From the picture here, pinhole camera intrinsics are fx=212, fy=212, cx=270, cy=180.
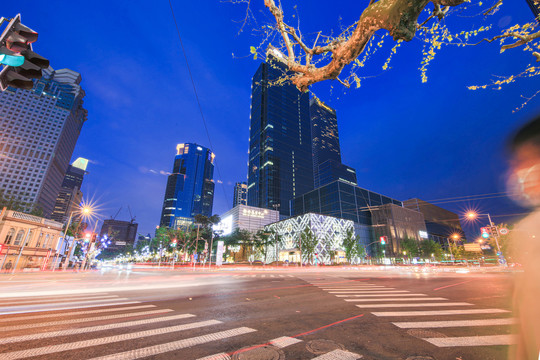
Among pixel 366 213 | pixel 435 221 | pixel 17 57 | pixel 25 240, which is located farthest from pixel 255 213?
pixel 17 57

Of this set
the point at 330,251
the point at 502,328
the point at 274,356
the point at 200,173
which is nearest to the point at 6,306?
the point at 274,356

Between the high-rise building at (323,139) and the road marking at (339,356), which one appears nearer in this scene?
the road marking at (339,356)

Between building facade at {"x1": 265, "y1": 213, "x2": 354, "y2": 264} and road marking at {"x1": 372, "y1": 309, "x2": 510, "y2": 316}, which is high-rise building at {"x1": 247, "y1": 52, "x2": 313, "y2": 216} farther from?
road marking at {"x1": 372, "y1": 309, "x2": 510, "y2": 316}

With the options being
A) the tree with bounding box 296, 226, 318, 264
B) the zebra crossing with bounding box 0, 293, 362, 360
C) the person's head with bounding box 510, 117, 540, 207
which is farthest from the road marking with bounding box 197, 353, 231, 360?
the tree with bounding box 296, 226, 318, 264

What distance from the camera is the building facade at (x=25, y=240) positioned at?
103 ft

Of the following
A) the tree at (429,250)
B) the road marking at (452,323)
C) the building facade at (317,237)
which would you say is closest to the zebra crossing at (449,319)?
the road marking at (452,323)

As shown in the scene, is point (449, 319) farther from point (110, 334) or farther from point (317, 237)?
point (317, 237)

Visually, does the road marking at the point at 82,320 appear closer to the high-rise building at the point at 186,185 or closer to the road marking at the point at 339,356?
the road marking at the point at 339,356

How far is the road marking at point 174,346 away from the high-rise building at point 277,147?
10812cm

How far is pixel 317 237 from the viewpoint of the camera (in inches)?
2512

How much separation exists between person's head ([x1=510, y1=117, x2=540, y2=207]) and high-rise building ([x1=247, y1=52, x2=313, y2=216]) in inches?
4218

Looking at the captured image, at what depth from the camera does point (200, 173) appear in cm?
18850

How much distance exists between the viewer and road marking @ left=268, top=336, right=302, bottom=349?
381 centimetres

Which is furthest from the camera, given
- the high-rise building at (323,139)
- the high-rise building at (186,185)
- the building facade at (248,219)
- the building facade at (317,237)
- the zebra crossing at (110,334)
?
the high-rise building at (186,185)
